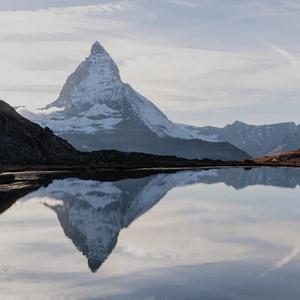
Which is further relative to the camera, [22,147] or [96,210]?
[22,147]

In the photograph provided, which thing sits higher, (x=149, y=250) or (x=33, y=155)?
(x=33, y=155)

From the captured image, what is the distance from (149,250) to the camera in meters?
33.8

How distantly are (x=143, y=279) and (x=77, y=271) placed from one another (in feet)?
12.2

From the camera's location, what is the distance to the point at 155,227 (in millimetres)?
44719

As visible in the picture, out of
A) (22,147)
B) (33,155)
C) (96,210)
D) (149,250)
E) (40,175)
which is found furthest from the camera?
(22,147)

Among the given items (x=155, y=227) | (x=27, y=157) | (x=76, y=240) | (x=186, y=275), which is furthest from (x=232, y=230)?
(x=27, y=157)

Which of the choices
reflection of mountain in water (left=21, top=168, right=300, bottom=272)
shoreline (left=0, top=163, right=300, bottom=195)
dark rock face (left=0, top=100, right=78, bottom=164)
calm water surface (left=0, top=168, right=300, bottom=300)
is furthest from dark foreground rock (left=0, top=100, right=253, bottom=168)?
calm water surface (left=0, top=168, right=300, bottom=300)

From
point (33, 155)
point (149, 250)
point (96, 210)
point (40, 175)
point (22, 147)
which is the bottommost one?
point (149, 250)

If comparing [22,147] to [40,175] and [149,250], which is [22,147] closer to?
[40,175]

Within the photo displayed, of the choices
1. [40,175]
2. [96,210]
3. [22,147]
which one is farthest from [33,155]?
[96,210]

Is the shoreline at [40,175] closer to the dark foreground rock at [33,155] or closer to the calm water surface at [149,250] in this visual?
the dark foreground rock at [33,155]

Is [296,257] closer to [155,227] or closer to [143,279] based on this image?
[143,279]

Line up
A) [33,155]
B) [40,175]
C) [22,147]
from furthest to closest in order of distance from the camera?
1. [22,147]
2. [33,155]
3. [40,175]

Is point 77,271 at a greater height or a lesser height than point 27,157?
lesser
